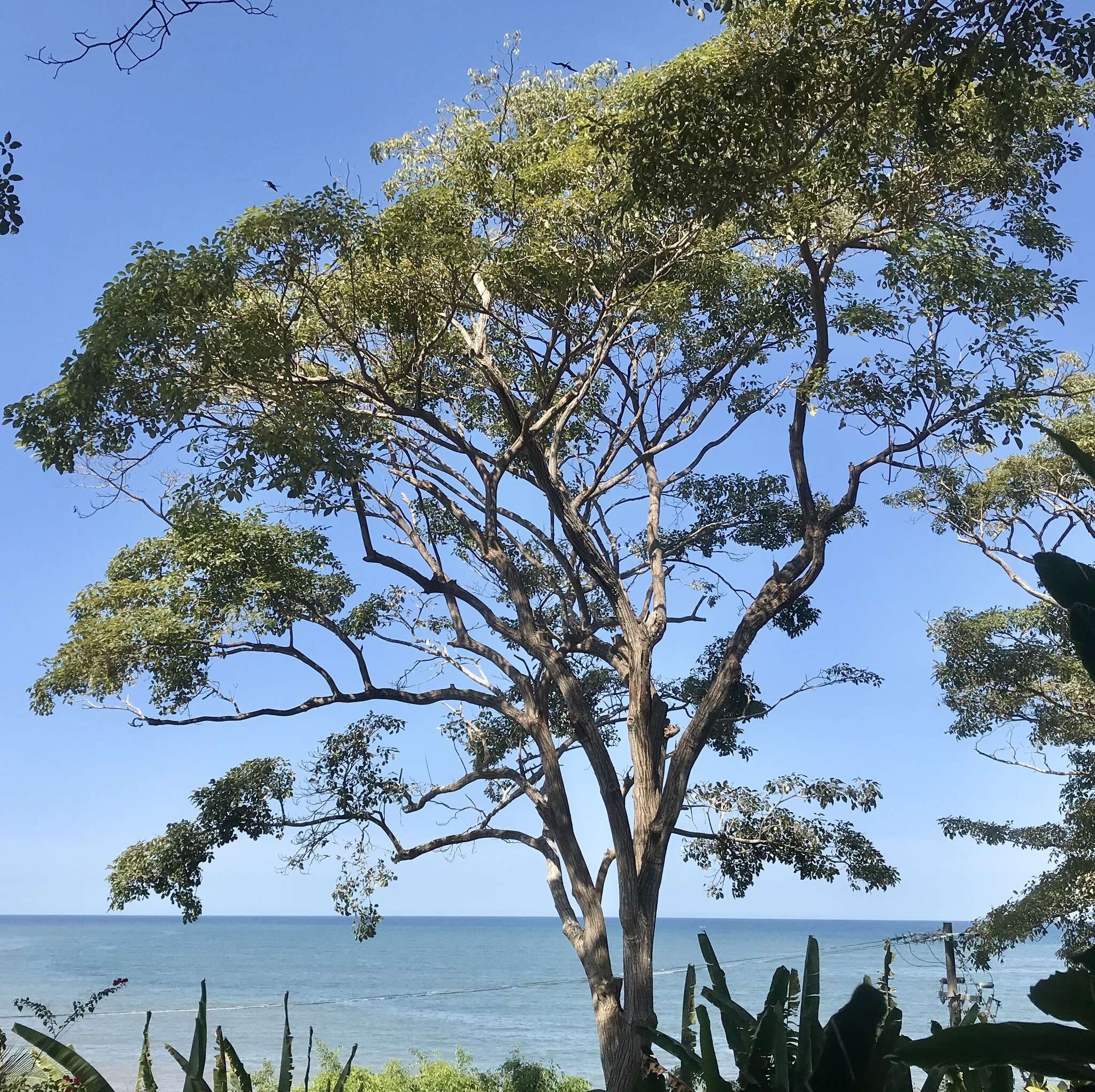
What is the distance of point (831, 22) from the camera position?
5.84 meters

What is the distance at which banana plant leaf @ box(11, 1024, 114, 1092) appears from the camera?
197 centimetres

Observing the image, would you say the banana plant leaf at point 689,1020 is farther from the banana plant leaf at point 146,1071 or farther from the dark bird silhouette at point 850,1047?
the banana plant leaf at point 146,1071

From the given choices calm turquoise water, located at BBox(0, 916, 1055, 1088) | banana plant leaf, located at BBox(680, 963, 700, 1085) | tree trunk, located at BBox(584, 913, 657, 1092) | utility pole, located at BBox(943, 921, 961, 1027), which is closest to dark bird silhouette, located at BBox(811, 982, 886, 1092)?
banana plant leaf, located at BBox(680, 963, 700, 1085)

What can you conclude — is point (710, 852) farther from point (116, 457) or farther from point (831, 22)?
point (831, 22)

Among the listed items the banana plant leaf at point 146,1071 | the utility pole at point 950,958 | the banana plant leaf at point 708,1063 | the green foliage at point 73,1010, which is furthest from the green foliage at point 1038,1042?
the utility pole at point 950,958

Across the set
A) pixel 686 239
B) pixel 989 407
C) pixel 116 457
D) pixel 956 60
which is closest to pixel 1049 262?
pixel 989 407

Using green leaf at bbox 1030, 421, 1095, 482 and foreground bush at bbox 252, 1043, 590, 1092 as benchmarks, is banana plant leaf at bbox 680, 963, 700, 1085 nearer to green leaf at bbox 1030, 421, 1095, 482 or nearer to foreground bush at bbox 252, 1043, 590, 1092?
green leaf at bbox 1030, 421, 1095, 482

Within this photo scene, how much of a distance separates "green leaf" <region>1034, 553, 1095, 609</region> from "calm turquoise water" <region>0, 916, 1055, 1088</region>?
3.58 metres

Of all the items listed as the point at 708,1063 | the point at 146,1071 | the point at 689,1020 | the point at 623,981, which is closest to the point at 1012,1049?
the point at 708,1063

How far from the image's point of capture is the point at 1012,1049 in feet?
3.91

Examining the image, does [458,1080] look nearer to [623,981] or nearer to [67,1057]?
[623,981]

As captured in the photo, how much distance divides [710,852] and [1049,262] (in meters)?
5.73

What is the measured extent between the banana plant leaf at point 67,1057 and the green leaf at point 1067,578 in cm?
175

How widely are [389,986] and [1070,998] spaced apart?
45.5m
